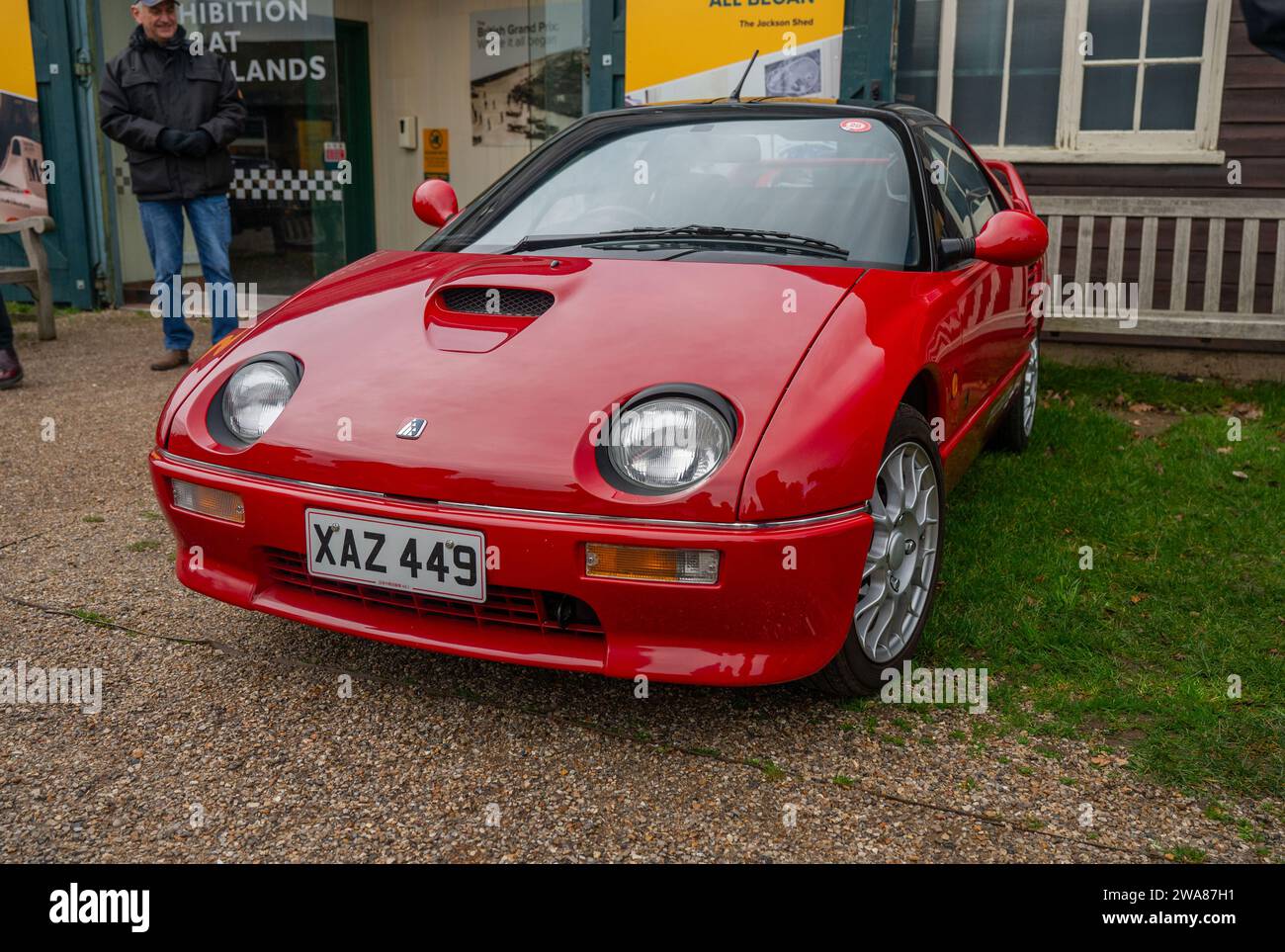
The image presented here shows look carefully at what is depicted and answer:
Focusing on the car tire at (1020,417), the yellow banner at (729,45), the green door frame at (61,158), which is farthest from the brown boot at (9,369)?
the car tire at (1020,417)

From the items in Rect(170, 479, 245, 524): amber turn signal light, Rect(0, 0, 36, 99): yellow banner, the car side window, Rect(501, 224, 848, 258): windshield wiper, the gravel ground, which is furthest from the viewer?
Rect(0, 0, 36, 99): yellow banner

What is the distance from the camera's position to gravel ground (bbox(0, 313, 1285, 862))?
6.89 feet

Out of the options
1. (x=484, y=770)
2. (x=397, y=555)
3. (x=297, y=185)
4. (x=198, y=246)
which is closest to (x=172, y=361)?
(x=198, y=246)

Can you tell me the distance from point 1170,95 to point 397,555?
6.13 meters

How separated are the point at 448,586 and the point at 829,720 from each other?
0.90m

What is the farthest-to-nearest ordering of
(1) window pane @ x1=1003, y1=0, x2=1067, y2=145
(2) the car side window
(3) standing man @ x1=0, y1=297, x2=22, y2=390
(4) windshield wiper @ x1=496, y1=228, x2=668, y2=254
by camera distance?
(1) window pane @ x1=1003, y1=0, x2=1067, y2=145, (3) standing man @ x1=0, y1=297, x2=22, y2=390, (2) the car side window, (4) windshield wiper @ x1=496, y1=228, x2=668, y2=254

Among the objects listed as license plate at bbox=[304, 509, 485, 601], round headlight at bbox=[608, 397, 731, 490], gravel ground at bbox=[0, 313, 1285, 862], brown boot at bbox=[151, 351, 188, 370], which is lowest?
gravel ground at bbox=[0, 313, 1285, 862]

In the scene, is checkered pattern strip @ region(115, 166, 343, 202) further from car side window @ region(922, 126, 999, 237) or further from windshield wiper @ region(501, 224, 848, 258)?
windshield wiper @ region(501, 224, 848, 258)

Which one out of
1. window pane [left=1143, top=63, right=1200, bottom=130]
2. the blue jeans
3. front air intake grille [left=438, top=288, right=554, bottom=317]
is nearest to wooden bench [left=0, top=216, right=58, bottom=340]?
the blue jeans

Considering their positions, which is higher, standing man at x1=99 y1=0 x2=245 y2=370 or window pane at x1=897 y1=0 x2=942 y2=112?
window pane at x1=897 y1=0 x2=942 y2=112

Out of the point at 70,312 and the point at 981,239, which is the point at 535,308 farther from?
the point at 70,312

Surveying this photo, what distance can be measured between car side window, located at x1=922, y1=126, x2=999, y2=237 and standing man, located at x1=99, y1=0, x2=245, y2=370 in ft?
12.4

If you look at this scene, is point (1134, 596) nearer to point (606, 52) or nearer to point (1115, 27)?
point (1115, 27)

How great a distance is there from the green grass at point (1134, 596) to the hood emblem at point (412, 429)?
1.34 m
